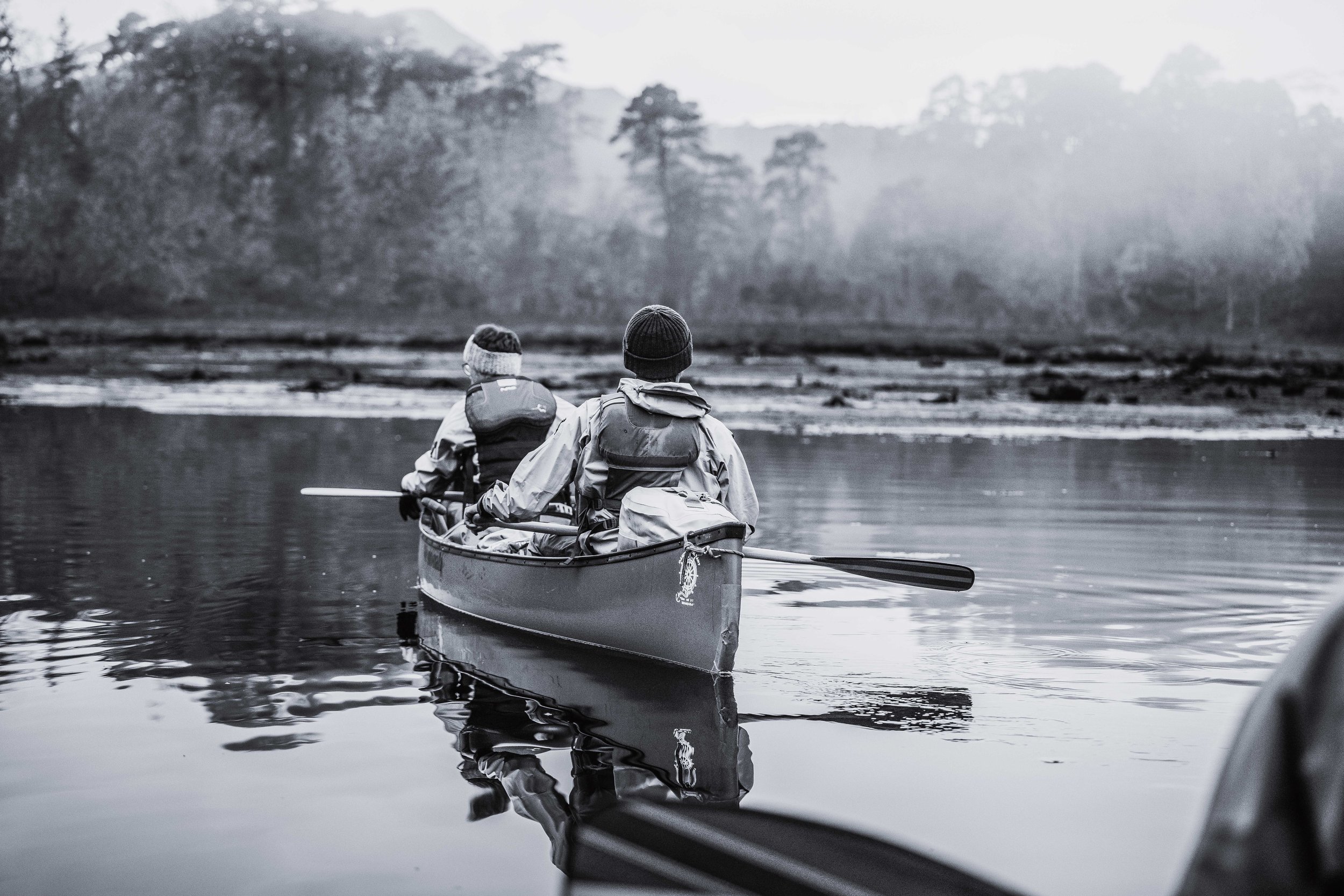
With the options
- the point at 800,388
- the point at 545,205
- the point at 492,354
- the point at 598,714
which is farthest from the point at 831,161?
the point at 598,714

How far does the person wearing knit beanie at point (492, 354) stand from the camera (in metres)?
9.18

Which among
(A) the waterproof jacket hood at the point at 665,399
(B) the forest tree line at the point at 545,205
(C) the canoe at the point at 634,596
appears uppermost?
(B) the forest tree line at the point at 545,205

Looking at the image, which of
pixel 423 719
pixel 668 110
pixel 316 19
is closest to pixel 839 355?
pixel 668 110

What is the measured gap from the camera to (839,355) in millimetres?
52000

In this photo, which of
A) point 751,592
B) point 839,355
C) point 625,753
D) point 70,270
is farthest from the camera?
point 70,270

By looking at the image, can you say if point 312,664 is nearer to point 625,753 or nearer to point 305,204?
point 625,753

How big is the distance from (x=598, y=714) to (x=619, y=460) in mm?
1418

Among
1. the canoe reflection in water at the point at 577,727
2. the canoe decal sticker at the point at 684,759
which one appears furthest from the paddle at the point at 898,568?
the canoe decal sticker at the point at 684,759

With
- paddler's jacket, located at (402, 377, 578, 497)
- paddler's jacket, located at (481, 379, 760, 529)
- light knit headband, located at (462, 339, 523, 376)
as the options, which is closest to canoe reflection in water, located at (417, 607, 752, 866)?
paddler's jacket, located at (481, 379, 760, 529)

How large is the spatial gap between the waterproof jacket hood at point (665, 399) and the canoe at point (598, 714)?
4.25 ft

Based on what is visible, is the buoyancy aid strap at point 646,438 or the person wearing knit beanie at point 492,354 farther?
the person wearing knit beanie at point 492,354

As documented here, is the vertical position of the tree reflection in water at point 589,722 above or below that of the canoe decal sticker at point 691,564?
below

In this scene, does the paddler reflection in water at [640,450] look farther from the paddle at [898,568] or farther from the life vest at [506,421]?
the life vest at [506,421]

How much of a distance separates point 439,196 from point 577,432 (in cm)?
6268
